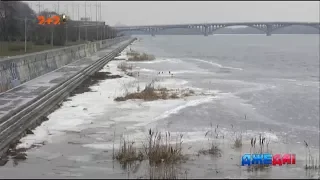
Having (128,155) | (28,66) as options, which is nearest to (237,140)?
(128,155)

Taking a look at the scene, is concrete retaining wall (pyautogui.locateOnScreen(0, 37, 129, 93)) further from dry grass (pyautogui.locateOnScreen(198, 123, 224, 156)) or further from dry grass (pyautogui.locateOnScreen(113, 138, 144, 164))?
dry grass (pyautogui.locateOnScreen(113, 138, 144, 164))

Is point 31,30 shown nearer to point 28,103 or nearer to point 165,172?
point 28,103

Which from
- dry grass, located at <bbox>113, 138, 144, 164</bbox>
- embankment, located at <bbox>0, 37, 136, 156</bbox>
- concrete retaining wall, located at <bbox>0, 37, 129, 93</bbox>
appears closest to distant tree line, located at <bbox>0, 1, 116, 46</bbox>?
concrete retaining wall, located at <bbox>0, 37, 129, 93</bbox>

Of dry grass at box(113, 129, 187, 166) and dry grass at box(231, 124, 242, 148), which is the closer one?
dry grass at box(113, 129, 187, 166)

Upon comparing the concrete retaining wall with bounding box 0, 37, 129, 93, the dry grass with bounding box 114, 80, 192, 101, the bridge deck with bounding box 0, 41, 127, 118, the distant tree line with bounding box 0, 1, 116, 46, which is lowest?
the dry grass with bounding box 114, 80, 192, 101

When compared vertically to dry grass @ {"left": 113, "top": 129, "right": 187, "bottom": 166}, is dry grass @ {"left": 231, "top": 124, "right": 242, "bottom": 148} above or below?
below

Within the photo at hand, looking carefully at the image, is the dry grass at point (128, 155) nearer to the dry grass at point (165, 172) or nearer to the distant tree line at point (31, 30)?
the dry grass at point (165, 172)

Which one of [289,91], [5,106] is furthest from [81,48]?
[5,106]

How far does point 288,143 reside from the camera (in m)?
13.5

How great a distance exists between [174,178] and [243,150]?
11.5 feet

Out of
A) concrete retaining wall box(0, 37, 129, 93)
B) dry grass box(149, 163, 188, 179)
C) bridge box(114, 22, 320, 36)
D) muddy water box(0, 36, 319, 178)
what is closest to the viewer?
dry grass box(149, 163, 188, 179)

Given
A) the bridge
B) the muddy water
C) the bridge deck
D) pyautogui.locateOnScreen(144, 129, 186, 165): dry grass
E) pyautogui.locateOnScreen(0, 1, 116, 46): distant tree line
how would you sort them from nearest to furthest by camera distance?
the muddy water, pyautogui.locateOnScreen(144, 129, 186, 165): dry grass, the bridge deck, pyautogui.locateOnScreen(0, 1, 116, 46): distant tree line, the bridge

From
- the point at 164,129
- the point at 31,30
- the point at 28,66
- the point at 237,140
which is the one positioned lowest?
the point at 164,129

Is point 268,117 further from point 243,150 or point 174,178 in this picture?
point 174,178
